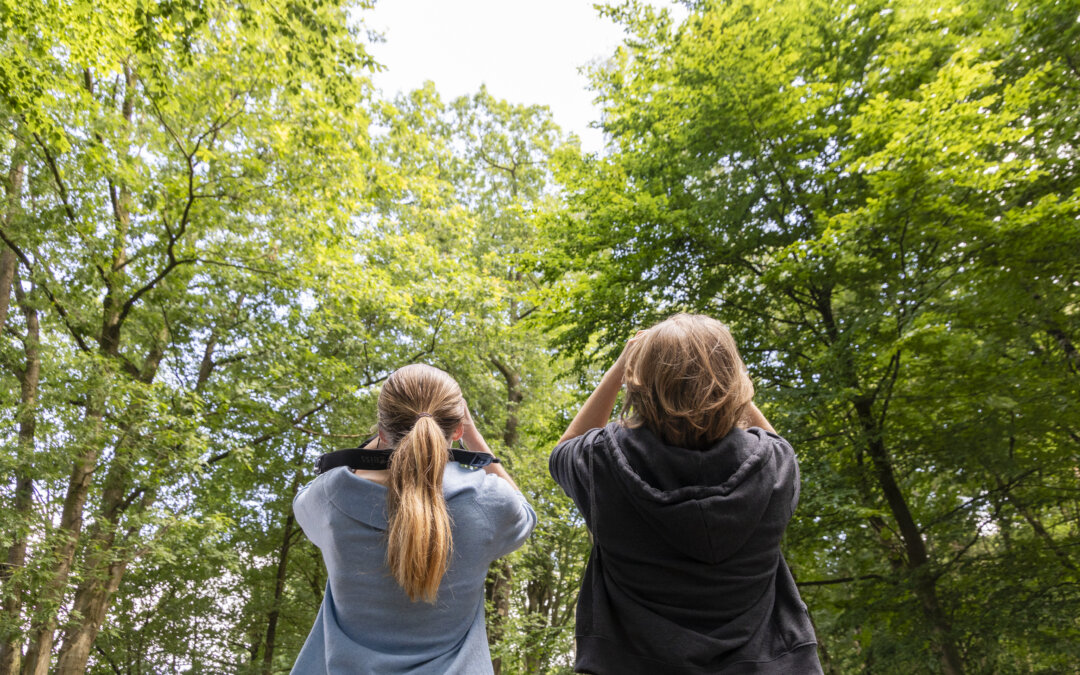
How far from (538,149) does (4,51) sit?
37.5ft

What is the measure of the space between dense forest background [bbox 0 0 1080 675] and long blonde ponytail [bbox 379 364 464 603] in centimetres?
494

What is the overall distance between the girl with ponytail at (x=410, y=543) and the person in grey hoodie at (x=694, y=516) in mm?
395

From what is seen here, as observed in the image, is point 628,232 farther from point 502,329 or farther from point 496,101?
point 496,101

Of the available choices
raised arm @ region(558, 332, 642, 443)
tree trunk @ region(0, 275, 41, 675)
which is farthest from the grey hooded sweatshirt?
tree trunk @ region(0, 275, 41, 675)

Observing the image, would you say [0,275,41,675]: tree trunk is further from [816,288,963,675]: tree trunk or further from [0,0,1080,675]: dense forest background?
[816,288,963,675]: tree trunk

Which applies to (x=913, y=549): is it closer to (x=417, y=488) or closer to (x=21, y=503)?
(x=417, y=488)

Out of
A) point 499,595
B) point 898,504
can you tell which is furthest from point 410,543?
point 499,595

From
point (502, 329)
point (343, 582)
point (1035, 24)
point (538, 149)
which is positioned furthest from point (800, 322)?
point (538, 149)

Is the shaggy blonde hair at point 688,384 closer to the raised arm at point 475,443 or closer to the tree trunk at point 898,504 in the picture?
the raised arm at point 475,443

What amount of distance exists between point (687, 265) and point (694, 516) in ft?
20.8

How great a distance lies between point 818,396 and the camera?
633 centimetres

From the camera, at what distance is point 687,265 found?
7.34 m

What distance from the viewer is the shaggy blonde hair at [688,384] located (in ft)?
4.31

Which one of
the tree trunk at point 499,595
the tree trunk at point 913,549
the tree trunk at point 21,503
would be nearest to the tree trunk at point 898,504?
the tree trunk at point 913,549
